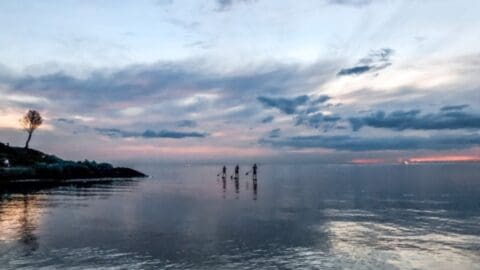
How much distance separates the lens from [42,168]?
114 m

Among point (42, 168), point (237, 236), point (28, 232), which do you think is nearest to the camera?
point (237, 236)

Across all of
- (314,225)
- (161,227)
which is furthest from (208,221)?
(314,225)

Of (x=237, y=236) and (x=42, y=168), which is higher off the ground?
(x=42, y=168)

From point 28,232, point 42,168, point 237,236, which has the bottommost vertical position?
point 237,236

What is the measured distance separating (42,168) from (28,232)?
85.6 meters

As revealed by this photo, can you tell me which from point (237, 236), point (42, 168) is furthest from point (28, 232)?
point (42, 168)

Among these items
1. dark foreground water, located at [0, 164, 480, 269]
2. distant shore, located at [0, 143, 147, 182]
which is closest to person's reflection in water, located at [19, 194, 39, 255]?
dark foreground water, located at [0, 164, 480, 269]

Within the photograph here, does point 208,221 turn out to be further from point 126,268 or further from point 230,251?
point 126,268

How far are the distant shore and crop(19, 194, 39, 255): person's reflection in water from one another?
61.7m

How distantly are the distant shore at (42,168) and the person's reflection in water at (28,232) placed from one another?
202 feet

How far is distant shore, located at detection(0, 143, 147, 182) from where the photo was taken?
4205 inches

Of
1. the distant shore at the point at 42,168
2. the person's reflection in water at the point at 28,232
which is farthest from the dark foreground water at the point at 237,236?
the distant shore at the point at 42,168

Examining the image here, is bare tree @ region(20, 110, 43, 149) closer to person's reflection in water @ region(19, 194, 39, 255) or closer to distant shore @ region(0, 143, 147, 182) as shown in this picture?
distant shore @ region(0, 143, 147, 182)

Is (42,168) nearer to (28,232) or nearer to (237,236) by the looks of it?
(28,232)
